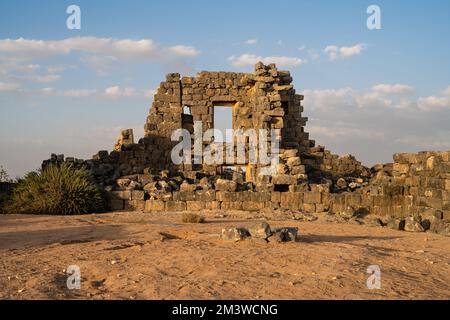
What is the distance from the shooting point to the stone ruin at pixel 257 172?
13.1 meters

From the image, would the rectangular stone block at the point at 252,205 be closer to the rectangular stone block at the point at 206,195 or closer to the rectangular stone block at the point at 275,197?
the rectangular stone block at the point at 275,197

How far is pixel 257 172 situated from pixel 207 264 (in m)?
10.6

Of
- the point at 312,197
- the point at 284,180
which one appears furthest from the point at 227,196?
the point at 312,197

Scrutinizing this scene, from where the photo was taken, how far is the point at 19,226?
983 cm

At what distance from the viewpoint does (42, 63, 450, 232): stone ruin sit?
13.1m

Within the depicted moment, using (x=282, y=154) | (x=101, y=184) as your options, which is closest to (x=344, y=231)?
(x=282, y=154)

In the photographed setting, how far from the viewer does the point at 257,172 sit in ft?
53.8

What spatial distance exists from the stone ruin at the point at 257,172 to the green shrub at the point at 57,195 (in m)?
0.92

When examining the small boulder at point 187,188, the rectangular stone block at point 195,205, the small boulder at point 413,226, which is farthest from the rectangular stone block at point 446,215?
the small boulder at point 187,188

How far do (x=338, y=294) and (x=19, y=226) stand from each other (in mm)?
7391

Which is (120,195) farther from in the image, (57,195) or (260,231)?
(260,231)

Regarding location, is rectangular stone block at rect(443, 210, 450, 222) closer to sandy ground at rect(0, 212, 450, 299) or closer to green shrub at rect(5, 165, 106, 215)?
sandy ground at rect(0, 212, 450, 299)

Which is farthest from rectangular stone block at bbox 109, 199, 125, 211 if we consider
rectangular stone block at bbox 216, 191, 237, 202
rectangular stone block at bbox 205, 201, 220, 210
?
rectangular stone block at bbox 216, 191, 237, 202
